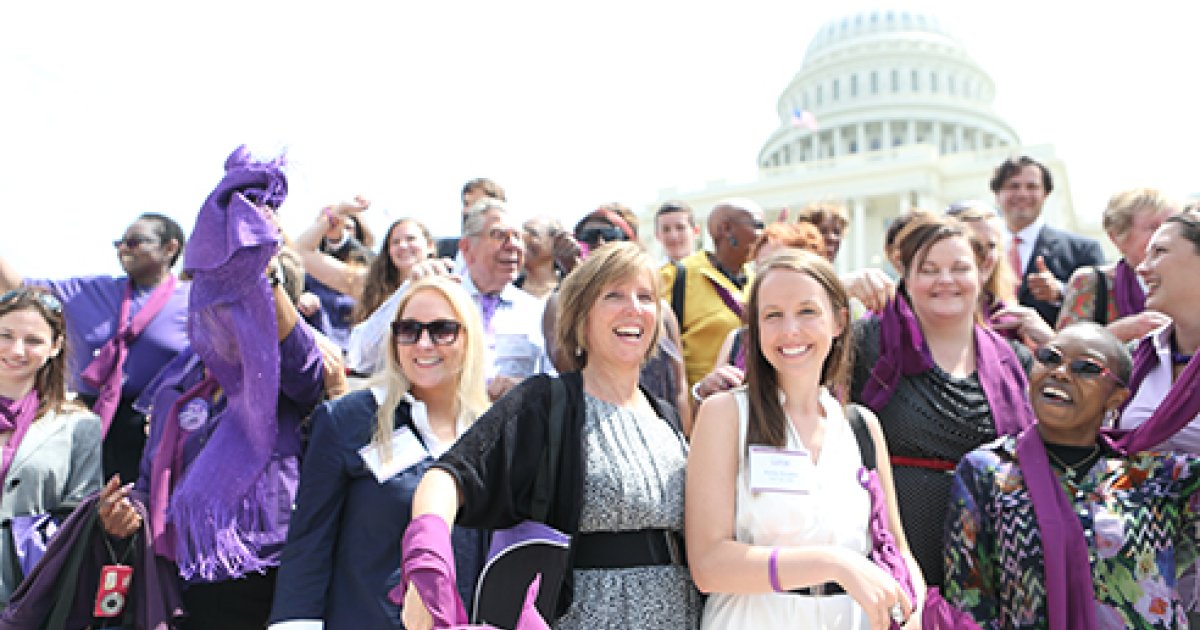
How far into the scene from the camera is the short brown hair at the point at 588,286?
111 inches

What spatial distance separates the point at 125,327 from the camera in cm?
501

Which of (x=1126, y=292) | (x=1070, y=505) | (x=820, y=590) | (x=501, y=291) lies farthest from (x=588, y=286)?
(x=1126, y=292)

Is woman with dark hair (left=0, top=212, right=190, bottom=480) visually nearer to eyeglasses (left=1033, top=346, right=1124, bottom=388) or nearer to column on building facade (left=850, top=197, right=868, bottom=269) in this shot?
eyeglasses (left=1033, top=346, right=1124, bottom=388)

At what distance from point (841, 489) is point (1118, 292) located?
301cm

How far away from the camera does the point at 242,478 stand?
346 cm

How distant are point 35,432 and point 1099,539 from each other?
4.30 metres

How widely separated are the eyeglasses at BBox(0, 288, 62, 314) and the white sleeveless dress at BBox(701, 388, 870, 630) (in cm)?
343

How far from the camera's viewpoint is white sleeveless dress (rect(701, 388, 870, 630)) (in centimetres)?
255

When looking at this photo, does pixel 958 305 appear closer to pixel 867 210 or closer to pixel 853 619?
pixel 853 619

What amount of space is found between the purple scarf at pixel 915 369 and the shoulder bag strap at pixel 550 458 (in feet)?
5.03

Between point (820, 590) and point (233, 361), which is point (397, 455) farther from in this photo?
point (820, 590)

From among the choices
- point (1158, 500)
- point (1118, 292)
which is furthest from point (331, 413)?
point (1118, 292)

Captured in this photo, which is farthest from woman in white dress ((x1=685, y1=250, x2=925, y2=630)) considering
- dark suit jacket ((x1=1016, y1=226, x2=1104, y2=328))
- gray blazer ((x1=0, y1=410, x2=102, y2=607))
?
dark suit jacket ((x1=1016, y1=226, x2=1104, y2=328))

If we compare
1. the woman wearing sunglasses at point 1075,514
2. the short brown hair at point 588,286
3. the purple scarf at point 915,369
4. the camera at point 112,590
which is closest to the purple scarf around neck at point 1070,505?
the woman wearing sunglasses at point 1075,514
